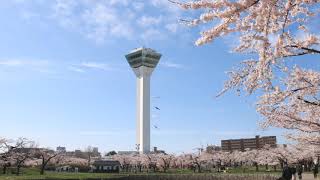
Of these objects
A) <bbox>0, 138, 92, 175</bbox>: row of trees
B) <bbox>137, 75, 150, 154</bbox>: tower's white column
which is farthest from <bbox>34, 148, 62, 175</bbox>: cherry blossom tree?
<bbox>137, 75, 150, 154</bbox>: tower's white column

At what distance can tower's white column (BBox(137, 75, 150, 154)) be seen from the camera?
482 feet

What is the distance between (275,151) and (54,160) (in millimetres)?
49409

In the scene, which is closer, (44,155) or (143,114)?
(44,155)

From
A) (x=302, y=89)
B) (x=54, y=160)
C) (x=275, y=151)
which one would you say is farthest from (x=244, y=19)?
(x=54, y=160)

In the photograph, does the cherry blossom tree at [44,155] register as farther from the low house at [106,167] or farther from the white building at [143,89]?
the white building at [143,89]

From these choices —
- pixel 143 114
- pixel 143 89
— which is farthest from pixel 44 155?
pixel 143 89

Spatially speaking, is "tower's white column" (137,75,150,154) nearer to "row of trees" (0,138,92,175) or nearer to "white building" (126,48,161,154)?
"white building" (126,48,161,154)

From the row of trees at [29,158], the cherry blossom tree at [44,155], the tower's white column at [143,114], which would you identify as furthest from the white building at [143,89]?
the cherry blossom tree at [44,155]

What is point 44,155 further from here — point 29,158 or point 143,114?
point 143,114

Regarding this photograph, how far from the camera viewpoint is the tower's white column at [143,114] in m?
147

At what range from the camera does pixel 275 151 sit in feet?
247

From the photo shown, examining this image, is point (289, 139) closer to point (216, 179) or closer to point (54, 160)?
point (216, 179)

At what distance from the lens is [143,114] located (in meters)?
148

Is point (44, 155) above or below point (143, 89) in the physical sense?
below
